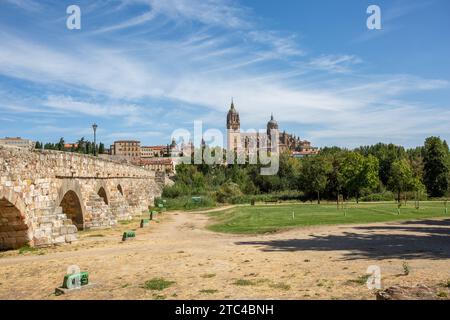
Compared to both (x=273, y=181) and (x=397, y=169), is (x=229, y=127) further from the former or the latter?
(x=397, y=169)

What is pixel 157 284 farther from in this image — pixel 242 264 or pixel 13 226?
pixel 13 226

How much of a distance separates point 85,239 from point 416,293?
17.7 metres

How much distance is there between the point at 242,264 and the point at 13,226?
10720 mm

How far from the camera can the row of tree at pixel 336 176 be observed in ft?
135

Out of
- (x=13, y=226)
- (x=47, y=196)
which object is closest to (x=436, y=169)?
(x=47, y=196)

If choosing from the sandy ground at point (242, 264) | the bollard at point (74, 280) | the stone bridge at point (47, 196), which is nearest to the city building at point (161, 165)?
the stone bridge at point (47, 196)

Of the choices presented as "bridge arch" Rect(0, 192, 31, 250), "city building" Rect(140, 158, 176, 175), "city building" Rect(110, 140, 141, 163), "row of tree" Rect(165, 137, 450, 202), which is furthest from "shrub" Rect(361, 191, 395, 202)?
"city building" Rect(110, 140, 141, 163)

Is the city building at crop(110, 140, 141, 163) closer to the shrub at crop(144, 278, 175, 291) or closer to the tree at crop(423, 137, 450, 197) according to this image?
the tree at crop(423, 137, 450, 197)

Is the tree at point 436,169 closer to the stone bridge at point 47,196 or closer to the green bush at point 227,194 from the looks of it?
the green bush at point 227,194

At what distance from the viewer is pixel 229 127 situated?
7372 inches

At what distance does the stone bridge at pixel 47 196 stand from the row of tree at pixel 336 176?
2531 centimetres

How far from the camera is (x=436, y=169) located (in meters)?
66.0

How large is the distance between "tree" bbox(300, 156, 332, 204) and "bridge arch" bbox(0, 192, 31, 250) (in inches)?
1741
